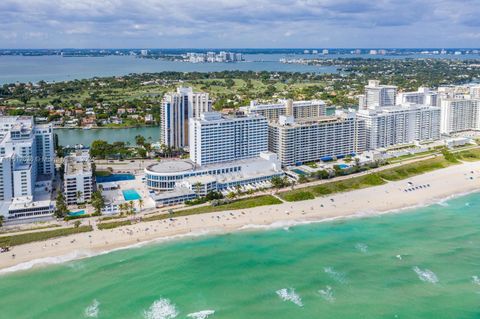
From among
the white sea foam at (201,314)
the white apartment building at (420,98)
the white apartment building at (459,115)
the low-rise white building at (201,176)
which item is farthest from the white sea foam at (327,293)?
the white apartment building at (420,98)

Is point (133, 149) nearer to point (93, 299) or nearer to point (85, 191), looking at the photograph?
point (85, 191)

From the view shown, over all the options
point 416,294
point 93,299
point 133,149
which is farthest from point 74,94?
point 416,294

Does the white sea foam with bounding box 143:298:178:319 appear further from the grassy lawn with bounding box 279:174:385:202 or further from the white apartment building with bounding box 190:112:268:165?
the white apartment building with bounding box 190:112:268:165

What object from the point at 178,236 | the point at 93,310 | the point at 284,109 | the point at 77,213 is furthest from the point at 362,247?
the point at 284,109

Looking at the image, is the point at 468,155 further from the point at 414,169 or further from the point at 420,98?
the point at 420,98

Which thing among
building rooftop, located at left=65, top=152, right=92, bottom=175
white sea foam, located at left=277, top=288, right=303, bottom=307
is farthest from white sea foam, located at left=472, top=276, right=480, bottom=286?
building rooftop, located at left=65, top=152, right=92, bottom=175
